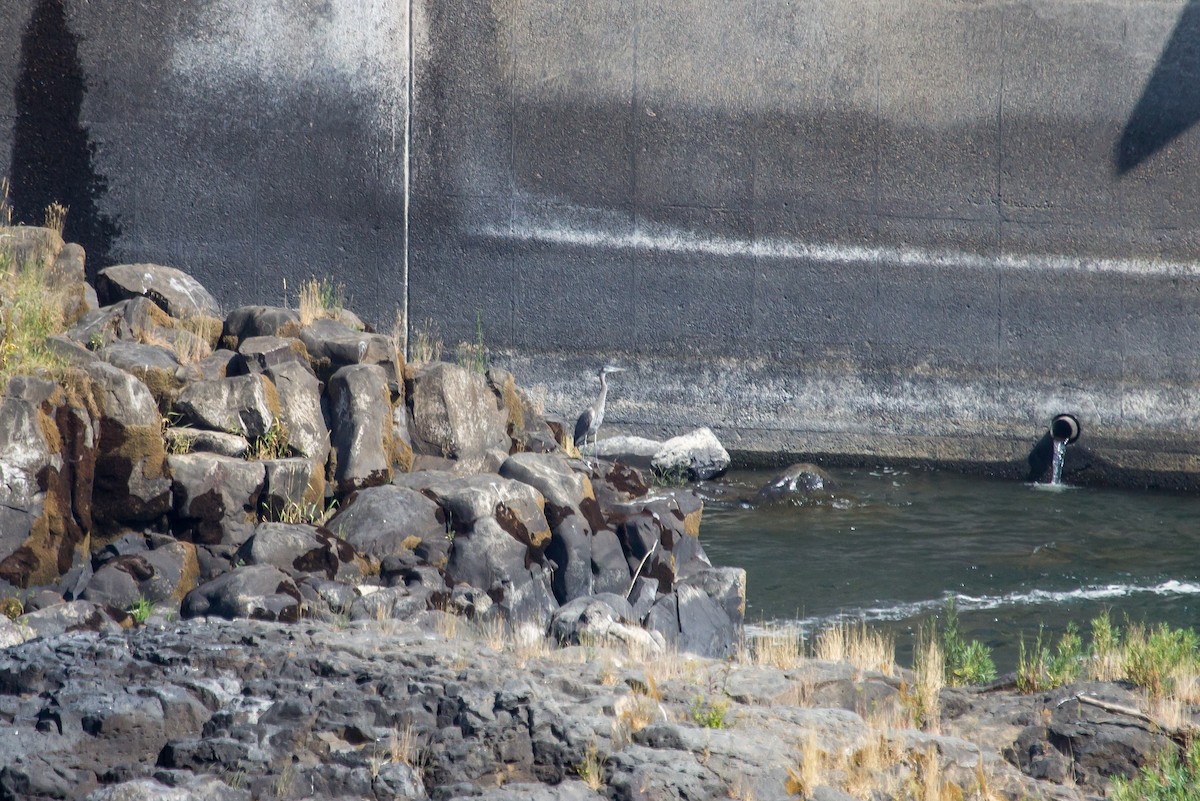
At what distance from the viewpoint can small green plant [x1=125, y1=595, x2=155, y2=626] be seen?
27.2 feet

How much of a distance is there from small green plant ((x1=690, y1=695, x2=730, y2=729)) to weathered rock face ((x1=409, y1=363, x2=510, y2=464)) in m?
5.21

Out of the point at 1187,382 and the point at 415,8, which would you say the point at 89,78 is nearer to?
the point at 415,8

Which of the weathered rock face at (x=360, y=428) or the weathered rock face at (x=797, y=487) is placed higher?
the weathered rock face at (x=360, y=428)

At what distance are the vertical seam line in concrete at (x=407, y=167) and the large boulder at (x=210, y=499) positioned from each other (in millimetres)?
6591

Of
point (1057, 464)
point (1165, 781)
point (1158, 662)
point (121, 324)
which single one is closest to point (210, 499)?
point (121, 324)

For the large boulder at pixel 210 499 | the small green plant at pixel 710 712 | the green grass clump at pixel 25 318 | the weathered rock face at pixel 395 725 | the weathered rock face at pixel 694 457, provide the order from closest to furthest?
the weathered rock face at pixel 395 725, the small green plant at pixel 710 712, the green grass clump at pixel 25 318, the large boulder at pixel 210 499, the weathered rock face at pixel 694 457

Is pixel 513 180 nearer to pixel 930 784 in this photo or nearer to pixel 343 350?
pixel 343 350

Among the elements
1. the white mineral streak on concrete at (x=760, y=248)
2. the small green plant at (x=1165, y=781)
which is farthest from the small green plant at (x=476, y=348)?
the small green plant at (x=1165, y=781)

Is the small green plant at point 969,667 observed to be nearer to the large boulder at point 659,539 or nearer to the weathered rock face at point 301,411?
the large boulder at point 659,539

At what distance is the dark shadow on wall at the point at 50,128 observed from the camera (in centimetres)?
1561

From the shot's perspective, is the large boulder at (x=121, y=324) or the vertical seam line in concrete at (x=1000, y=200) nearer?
the large boulder at (x=121, y=324)

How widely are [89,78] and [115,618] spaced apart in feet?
32.5

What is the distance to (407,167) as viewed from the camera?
1630cm

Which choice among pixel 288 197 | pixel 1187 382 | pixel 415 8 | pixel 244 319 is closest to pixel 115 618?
pixel 244 319
